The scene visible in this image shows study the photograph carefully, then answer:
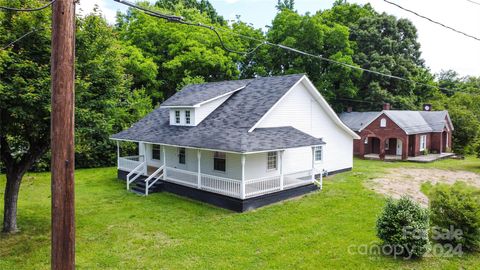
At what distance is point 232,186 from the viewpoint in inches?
550

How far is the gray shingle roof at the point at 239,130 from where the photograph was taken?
47.7 ft

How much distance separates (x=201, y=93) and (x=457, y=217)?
14.5 meters

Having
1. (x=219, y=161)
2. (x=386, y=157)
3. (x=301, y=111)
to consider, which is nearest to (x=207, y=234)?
(x=219, y=161)

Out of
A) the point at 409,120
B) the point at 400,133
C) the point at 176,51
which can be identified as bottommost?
the point at 400,133

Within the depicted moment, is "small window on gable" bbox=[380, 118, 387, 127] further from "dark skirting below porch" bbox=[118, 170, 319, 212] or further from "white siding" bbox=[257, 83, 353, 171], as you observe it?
"dark skirting below porch" bbox=[118, 170, 319, 212]

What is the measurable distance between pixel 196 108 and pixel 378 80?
1152 inches

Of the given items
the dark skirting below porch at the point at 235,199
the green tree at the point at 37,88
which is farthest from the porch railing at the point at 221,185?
the green tree at the point at 37,88

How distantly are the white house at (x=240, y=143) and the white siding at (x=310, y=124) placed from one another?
5 centimetres

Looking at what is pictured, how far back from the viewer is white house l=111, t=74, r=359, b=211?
1447cm

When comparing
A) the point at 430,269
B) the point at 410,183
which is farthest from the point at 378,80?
the point at 430,269

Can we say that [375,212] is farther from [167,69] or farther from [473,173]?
[167,69]

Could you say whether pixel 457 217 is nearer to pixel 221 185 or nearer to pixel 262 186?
pixel 262 186

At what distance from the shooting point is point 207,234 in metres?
10.7

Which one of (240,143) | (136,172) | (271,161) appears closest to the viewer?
(240,143)
